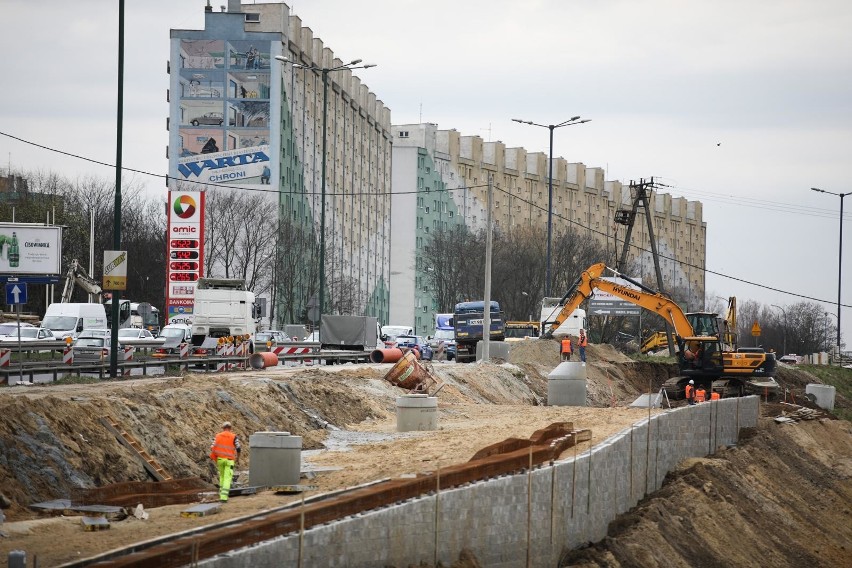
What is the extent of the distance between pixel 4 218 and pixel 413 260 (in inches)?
2162

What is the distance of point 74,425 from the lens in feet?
68.5

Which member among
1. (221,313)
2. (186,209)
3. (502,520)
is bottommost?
(502,520)

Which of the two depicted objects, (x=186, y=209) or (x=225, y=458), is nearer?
(x=225, y=458)

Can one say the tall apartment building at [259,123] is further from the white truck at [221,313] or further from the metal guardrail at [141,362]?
the white truck at [221,313]

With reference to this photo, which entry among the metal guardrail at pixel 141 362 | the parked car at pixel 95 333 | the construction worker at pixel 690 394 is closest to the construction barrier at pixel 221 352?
the metal guardrail at pixel 141 362

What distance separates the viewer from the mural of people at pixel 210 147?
8212cm

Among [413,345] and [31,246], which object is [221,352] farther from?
[413,345]

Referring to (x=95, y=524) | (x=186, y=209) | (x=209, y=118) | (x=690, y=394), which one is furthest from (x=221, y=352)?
(x=209, y=118)

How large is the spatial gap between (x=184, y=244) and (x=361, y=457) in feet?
106

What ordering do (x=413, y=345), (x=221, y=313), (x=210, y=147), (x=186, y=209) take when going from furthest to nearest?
1. (x=210, y=147)
2. (x=413, y=345)
3. (x=186, y=209)
4. (x=221, y=313)

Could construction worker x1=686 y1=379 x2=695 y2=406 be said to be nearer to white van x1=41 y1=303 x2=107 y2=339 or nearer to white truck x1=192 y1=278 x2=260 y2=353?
white truck x1=192 y1=278 x2=260 y2=353

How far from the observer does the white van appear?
55344 mm

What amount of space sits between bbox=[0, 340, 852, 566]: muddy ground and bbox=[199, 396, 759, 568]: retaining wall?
487 mm

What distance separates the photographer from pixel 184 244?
55719 mm
